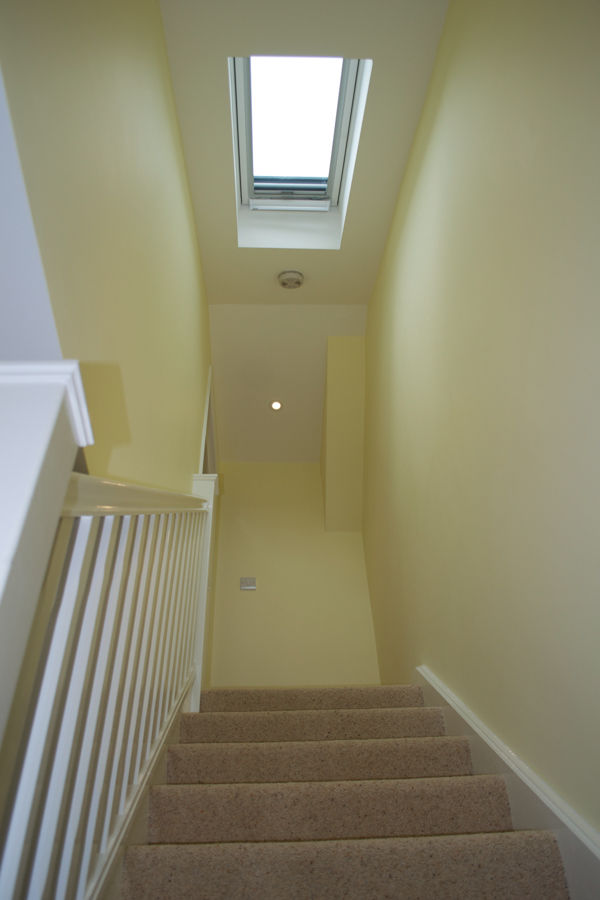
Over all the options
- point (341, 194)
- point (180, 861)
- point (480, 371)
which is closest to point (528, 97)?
point (480, 371)

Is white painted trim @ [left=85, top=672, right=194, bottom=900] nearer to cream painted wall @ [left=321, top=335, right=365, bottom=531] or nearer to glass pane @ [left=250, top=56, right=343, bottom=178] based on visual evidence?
glass pane @ [left=250, top=56, right=343, bottom=178]

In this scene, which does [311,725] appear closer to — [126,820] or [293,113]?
[126,820]

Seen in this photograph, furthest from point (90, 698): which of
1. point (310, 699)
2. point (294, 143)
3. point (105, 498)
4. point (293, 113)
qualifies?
point (294, 143)

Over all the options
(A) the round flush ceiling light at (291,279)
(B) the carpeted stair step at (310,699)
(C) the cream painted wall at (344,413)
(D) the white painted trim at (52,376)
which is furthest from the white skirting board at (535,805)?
(A) the round flush ceiling light at (291,279)

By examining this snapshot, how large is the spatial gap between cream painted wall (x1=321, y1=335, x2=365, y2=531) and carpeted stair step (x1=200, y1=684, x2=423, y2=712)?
253 cm

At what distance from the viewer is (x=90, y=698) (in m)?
0.94

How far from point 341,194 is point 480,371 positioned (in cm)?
252

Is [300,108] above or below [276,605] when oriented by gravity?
above

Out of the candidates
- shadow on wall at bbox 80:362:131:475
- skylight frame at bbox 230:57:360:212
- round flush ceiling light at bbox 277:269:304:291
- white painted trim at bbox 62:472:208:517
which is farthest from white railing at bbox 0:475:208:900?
round flush ceiling light at bbox 277:269:304:291

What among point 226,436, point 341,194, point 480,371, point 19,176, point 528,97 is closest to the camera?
point 19,176

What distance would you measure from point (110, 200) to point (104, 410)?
655 mm

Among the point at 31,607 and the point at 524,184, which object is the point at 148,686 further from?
the point at 524,184

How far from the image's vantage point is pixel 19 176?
1019 mm

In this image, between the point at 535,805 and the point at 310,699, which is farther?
the point at 310,699
